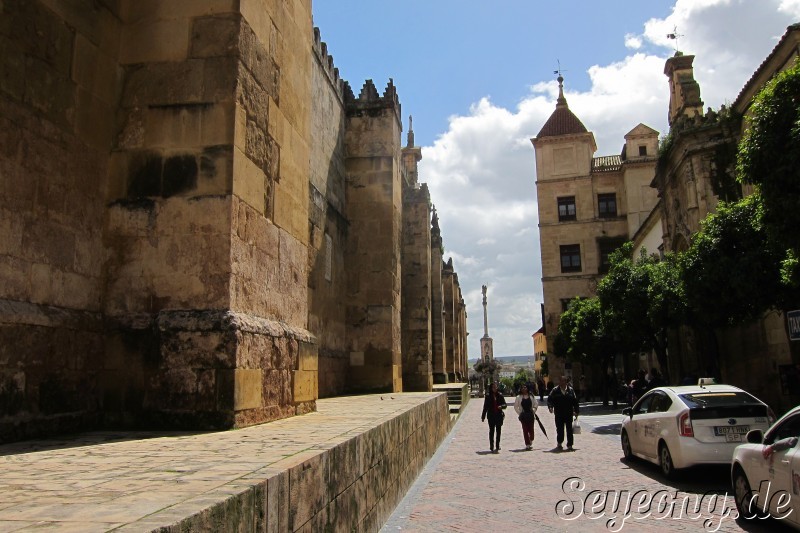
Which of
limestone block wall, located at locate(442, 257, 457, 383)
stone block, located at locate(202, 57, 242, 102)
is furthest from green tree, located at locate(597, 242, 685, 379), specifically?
stone block, located at locate(202, 57, 242, 102)

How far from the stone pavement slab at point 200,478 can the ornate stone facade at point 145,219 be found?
1.47 feet

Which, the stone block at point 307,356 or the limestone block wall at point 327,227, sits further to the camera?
the limestone block wall at point 327,227

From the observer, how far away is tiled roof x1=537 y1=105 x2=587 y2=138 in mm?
49344

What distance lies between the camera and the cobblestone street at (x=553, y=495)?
6125 mm

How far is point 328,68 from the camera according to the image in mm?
15734

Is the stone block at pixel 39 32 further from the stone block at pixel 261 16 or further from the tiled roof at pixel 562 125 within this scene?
the tiled roof at pixel 562 125

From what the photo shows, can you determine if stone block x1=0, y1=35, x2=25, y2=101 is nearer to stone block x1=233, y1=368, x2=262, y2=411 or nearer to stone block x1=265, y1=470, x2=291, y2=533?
stone block x1=233, y1=368, x2=262, y2=411

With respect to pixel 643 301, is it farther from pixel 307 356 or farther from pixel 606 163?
pixel 606 163

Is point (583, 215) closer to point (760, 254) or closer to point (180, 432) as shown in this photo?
point (760, 254)

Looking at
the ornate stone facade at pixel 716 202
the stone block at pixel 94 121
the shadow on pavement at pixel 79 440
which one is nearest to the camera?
the shadow on pavement at pixel 79 440

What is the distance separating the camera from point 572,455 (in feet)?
40.5

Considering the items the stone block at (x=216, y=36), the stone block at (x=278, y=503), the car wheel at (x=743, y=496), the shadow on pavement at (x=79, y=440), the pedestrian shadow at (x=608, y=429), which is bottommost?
the pedestrian shadow at (x=608, y=429)

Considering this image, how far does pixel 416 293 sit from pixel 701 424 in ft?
45.3

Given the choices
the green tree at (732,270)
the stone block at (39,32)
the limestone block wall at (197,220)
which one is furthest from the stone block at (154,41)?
the green tree at (732,270)
